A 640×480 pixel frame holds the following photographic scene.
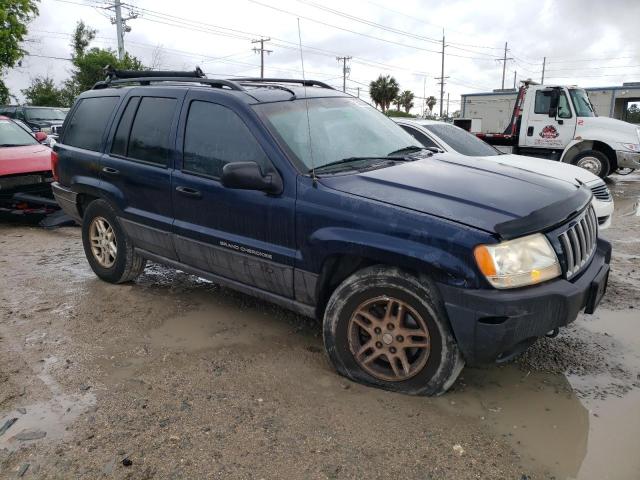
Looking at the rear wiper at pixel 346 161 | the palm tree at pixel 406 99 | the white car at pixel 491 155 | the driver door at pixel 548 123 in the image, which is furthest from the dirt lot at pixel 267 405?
the palm tree at pixel 406 99

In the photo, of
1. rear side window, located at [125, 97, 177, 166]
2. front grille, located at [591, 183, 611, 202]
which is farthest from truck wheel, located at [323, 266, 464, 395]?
front grille, located at [591, 183, 611, 202]

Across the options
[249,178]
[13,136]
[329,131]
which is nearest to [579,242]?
[329,131]

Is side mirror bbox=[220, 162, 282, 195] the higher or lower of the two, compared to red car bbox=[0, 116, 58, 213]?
higher

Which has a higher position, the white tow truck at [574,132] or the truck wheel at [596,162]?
the white tow truck at [574,132]

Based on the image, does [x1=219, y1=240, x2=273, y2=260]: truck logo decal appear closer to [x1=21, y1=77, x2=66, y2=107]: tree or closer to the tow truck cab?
the tow truck cab

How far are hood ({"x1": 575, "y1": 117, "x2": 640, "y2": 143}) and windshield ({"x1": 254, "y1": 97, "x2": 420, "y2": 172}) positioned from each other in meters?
9.45

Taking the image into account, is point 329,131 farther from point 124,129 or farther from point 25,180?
point 25,180

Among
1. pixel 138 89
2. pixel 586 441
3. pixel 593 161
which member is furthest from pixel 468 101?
pixel 586 441

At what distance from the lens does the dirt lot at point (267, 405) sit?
8.20 feet

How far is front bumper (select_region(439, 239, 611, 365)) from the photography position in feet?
8.60

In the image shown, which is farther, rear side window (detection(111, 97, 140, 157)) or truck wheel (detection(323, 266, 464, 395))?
rear side window (detection(111, 97, 140, 157))

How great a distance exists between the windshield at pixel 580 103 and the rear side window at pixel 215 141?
35.3ft

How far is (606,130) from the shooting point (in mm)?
11883

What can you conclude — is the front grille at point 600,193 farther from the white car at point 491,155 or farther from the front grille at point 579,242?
the front grille at point 579,242
